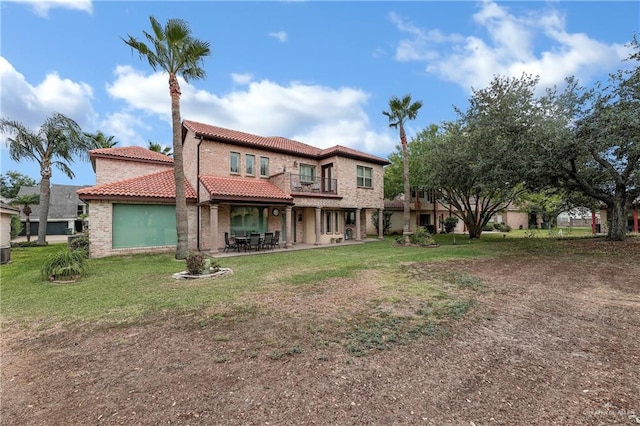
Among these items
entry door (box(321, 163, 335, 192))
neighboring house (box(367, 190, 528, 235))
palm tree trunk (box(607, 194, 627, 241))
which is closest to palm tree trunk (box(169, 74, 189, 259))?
entry door (box(321, 163, 335, 192))

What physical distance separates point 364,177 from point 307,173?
4.52 meters

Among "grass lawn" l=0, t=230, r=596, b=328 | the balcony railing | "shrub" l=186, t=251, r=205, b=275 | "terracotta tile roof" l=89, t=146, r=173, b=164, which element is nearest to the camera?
"grass lawn" l=0, t=230, r=596, b=328

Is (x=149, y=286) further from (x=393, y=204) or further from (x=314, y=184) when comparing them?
(x=393, y=204)

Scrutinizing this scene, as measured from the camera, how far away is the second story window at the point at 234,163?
18.1 m

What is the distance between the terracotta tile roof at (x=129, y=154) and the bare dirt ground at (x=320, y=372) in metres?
19.0

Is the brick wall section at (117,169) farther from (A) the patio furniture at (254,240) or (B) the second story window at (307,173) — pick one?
(A) the patio furniture at (254,240)

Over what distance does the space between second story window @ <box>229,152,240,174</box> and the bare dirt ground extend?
535 inches

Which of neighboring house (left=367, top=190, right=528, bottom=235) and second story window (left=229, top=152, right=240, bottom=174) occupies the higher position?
second story window (left=229, top=152, right=240, bottom=174)

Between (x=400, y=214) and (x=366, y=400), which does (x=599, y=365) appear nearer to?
(x=366, y=400)

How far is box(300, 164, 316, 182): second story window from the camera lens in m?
21.0

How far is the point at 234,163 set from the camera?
1833cm

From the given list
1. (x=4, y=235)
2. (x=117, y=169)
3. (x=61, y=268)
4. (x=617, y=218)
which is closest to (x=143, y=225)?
(x=4, y=235)

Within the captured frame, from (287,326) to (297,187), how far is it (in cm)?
1542

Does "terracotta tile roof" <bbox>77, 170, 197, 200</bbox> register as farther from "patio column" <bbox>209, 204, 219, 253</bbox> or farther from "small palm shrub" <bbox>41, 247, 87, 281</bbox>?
"small palm shrub" <bbox>41, 247, 87, 281</bbox>
